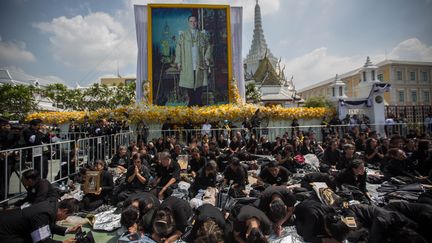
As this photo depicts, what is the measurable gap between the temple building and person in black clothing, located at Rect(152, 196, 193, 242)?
87.6ft

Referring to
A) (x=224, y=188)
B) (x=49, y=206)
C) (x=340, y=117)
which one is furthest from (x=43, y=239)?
(x=340, y=117)

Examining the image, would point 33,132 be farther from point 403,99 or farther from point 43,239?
point 403,99

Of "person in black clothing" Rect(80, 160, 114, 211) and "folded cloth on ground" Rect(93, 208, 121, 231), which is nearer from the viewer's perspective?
"folded cloth on ground" Rect(93, 208, 121, 231)

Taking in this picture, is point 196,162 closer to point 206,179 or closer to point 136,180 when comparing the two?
point 206,179

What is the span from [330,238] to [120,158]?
6.70m

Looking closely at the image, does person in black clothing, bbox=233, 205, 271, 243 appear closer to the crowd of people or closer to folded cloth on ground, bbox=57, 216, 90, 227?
the crowd of people

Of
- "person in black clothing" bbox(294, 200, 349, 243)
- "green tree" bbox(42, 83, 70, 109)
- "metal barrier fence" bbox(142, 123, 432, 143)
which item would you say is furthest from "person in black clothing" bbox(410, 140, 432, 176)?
"green tree" bbox(42, 83, 70, 109)

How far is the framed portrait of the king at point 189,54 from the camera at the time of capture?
16406 mm

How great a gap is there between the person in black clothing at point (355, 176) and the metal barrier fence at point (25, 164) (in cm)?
667

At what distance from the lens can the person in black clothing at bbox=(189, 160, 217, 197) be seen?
209 inches

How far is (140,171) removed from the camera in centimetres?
549

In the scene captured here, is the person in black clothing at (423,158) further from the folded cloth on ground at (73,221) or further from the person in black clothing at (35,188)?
the person in black clothing at (35,188)

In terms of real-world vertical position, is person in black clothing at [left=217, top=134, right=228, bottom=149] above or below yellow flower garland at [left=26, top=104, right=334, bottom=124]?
below

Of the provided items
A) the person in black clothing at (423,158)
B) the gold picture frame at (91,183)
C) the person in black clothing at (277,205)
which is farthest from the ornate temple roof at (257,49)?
the person in black clothing at (277,205)
